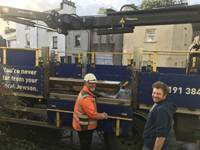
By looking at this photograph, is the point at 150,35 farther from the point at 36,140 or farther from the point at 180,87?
the point at 180,87

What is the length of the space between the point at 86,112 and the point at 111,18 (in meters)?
3.51

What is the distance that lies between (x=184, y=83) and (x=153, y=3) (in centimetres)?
3681

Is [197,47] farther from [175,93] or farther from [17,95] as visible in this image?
[17,95]

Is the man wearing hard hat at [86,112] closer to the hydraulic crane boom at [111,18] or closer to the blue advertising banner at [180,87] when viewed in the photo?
the blue advertising banner at [180,87]

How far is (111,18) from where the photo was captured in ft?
28.1

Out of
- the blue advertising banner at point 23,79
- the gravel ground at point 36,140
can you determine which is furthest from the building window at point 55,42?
the blue advertising banner at point 23,79

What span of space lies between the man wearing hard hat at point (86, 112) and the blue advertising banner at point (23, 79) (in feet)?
5.50

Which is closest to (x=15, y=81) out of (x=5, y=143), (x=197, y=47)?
(x=5, y=143)

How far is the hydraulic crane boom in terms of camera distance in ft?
25.3

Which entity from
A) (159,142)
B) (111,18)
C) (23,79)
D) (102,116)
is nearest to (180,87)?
(102,116)

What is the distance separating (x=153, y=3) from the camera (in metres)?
41.3

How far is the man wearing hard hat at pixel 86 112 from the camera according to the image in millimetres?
5805

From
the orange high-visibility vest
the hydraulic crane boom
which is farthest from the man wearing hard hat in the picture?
the hydraulic crane boom

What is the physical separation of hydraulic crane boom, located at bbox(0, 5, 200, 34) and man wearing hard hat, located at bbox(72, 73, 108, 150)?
9.41 ft
